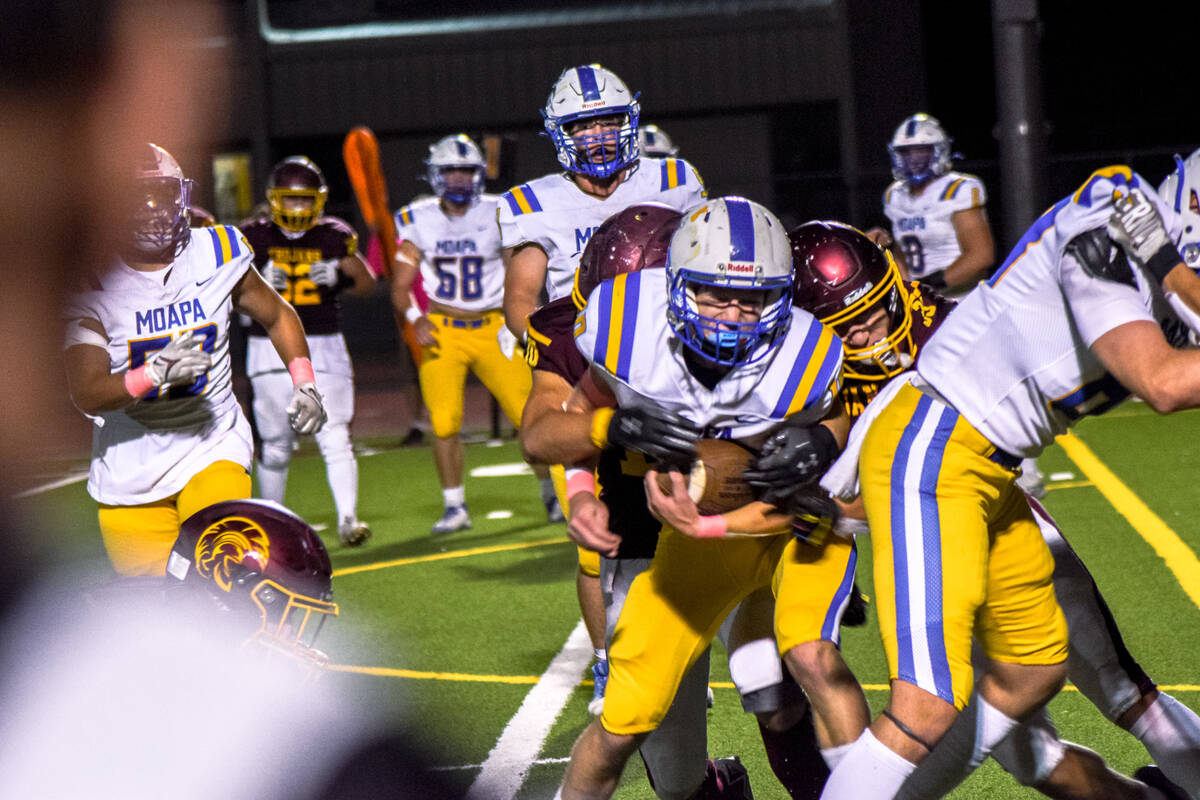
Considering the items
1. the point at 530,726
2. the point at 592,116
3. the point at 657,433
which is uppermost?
the point at 592,116

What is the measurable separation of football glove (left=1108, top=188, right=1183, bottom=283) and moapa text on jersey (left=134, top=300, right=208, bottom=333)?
2.50m

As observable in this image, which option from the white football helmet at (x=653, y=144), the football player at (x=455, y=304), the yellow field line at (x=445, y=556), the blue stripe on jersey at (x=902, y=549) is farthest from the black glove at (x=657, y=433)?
the white football helmet at (x=653, y=144)

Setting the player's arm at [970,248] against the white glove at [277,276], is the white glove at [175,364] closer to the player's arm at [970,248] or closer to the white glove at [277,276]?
the white glove at [277,276]

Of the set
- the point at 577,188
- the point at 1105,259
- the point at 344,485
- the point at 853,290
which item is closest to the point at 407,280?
the point at 344,485

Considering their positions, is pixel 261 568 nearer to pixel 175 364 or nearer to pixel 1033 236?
pixel 175 364

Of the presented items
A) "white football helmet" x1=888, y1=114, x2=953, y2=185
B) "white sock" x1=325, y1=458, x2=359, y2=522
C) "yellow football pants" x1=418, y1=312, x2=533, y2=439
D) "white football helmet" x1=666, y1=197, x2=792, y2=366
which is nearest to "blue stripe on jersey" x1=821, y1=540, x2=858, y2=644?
"white football helmet" x1=666, y1=197, x2=792, y2=366

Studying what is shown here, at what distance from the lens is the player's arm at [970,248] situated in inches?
313

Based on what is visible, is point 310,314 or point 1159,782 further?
point 310,314

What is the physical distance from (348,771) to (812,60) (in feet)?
61.5

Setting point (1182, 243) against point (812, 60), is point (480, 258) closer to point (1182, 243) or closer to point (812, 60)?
point (1182, 243)

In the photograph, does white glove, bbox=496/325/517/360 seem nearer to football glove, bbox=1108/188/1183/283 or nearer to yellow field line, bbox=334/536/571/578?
yellow field line, bbox=334/536/571/578

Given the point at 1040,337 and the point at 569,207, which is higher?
the point at 569,207

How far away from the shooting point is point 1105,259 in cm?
256

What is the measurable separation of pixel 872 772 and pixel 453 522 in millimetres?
4923
